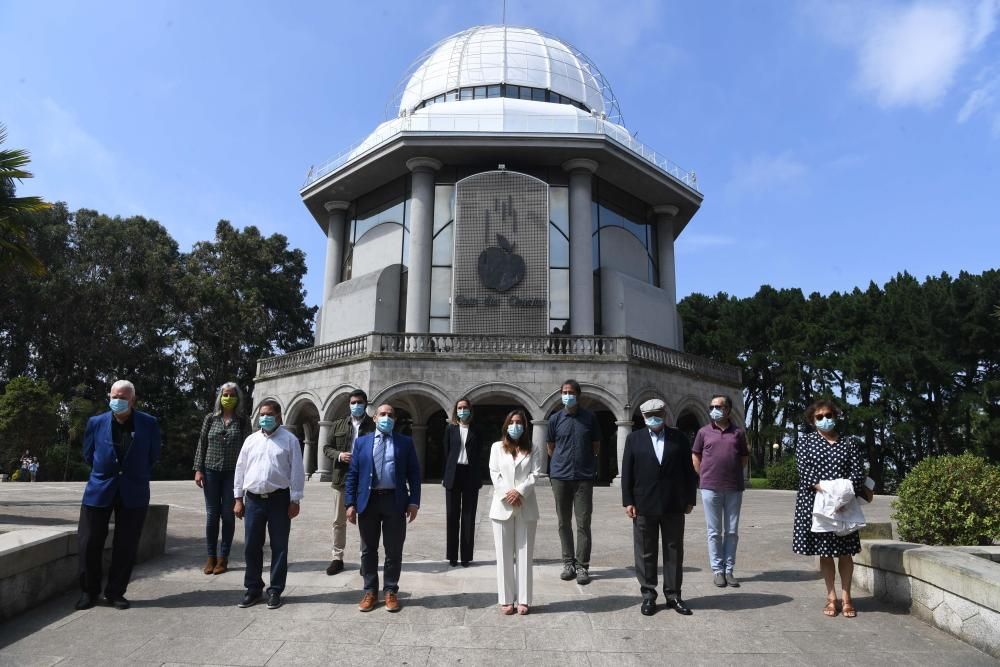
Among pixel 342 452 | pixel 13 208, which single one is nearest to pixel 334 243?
pixel 13 208

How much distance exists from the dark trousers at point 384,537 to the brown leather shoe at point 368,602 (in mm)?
41

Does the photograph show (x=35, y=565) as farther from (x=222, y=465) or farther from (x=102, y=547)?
(x=222, y=465)

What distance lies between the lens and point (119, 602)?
550 cm

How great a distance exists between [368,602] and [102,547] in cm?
233

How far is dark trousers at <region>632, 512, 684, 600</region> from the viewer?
559 cm

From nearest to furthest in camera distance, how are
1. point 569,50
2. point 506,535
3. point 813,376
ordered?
point 506,535, point 569,50, point 813,376

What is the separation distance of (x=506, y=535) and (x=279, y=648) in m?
1.88

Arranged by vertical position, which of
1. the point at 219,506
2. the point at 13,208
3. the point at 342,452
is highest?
the point at 13,208

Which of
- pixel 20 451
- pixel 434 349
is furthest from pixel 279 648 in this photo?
pixel 20 451

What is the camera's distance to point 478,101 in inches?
1105

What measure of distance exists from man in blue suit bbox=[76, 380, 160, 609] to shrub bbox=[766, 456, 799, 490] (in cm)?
2163

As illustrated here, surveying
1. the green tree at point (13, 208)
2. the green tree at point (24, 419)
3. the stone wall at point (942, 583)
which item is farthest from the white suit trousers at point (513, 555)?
the green tree at point (24, 419)

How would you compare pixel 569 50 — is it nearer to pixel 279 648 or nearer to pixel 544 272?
pixel 544 272

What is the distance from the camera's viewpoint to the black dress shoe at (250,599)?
557cm
